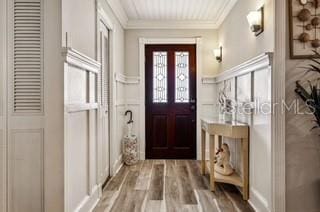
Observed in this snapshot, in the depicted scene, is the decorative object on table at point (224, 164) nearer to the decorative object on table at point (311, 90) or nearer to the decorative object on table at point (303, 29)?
the decorative object on table at point (311, 90)

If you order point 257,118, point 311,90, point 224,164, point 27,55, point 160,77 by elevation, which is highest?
point 160,77

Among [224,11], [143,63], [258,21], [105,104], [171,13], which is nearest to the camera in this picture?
[258,21]

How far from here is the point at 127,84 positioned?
19.8ft

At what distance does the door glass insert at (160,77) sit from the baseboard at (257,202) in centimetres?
293

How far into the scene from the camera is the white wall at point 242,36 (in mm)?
2949

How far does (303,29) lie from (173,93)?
139 inches

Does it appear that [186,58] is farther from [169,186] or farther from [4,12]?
[4,12]

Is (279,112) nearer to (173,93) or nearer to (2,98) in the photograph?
(2,98)

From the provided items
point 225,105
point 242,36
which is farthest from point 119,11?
point 225,105

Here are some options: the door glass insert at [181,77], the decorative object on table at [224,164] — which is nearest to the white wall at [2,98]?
the decorative object on table at [224,164]

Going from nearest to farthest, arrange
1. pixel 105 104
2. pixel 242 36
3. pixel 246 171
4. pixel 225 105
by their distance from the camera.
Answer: pixel 246 171 < pixel 242 36 < pixel 105 104 < pixel 225 105

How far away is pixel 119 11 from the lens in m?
5.02

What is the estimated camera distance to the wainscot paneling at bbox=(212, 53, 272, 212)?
2.92 m

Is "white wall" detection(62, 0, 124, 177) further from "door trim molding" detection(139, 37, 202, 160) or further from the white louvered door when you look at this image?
"door trim molding" detection(139, 37, 202, 160)
